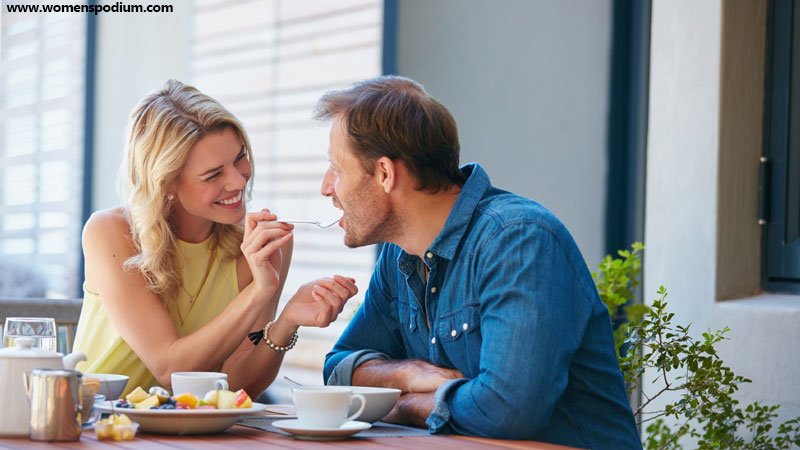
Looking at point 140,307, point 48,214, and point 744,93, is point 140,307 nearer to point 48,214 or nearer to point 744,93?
point 744,93

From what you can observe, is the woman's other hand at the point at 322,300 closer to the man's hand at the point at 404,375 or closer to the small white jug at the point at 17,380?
the man's hand at the point at 404,375

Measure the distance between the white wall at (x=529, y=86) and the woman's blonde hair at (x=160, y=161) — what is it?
1371 millimetres

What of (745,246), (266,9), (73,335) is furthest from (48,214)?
(745,246)

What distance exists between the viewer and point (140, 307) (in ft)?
6.68

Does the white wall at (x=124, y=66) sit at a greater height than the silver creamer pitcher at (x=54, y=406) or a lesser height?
greater

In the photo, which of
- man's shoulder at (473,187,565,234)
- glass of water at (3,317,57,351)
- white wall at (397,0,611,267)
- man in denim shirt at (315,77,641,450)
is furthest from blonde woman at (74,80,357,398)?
white wall at (397,0,611,267)

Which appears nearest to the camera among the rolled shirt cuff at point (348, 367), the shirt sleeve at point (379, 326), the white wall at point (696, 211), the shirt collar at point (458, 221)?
the shirt collar at point (458, 221)

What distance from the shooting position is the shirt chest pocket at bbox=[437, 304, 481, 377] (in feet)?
5.31

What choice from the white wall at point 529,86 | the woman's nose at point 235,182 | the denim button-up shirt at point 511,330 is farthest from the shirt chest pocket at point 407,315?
the white wall at point 529,86

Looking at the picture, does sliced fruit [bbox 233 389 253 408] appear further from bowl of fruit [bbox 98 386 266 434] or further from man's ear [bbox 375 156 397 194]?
man's ear [bbox 375 156 397 194]

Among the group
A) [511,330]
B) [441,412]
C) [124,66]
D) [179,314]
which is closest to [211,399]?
[441,412]

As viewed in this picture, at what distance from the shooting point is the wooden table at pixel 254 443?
1216mm

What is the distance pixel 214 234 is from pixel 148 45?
8.87 feet

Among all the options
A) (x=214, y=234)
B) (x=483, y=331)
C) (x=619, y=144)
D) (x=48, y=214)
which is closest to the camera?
(x=483, y=331)
